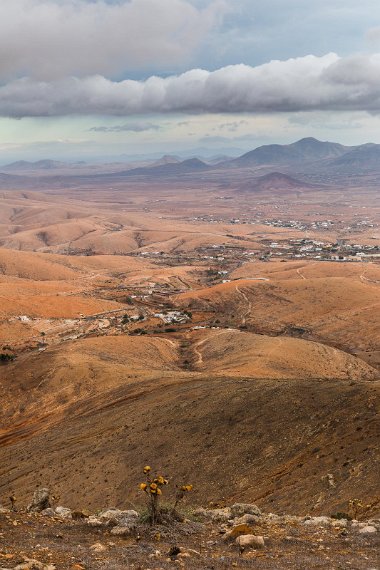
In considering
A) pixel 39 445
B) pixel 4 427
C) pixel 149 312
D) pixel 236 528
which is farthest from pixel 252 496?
pixel 149 312

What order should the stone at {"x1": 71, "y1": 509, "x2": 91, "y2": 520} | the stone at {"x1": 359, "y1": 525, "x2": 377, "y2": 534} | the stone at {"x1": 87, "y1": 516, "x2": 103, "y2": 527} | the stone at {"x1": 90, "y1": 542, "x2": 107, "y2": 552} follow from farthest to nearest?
the stone at {"x1": 71, "y1": 509, "x2": 91, "y2": 520}, the stone at {"x1": 87, "y1": 516, "x2": 103, "y2": 527}, the stone at {"x1": 359, "y1": 525, "x2": 377, "y2": 534}, the stone at {"x1": 90, "y1": 542, "x2": 107, "y2": 552}

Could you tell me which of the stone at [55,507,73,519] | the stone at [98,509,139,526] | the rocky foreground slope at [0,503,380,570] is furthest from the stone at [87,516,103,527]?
the stone at [55,507,73,519]

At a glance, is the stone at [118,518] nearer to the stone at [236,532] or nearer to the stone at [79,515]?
the stone at [79,515]

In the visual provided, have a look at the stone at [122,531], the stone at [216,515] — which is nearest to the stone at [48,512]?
the stone at [122,531]

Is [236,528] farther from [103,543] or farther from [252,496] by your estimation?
[252,496]

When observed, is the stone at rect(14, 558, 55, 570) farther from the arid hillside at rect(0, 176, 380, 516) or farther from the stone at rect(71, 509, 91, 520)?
the arid hillside at rect(0, 176, 380, 516)

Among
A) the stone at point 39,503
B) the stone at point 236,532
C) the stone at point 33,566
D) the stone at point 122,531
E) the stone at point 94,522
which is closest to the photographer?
the stone at point 33,566

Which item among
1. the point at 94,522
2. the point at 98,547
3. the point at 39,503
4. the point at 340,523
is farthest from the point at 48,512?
the point at 340,523

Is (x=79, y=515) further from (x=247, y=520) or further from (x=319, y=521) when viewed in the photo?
(x=319, y=521)
